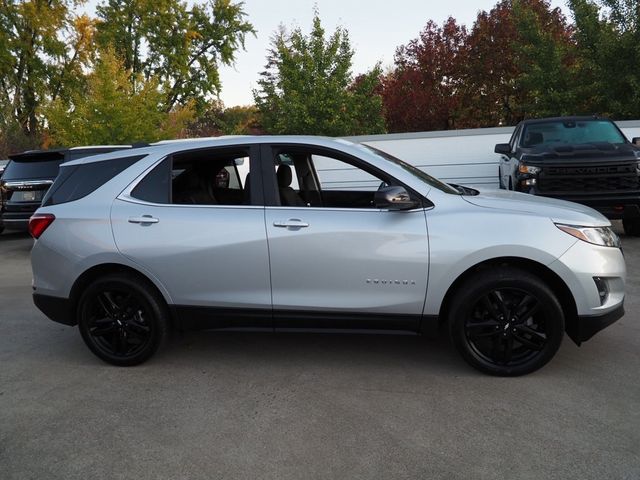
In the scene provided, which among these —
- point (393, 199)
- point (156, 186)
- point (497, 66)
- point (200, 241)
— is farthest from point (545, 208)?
point (497, 66)

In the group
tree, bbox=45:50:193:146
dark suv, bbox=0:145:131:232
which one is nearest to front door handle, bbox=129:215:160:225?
dark suv, bbox=0:145:131:232

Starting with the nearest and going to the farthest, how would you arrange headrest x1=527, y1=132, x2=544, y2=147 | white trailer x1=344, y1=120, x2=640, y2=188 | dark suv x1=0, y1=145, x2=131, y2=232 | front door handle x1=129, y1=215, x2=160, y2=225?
front door handle x1=129, y1=215, x2=160, y2=225 < headrest x1=527, y1=132, x2=544, y2=147 < dark suv x1=0, y1=145, x2=131, y2=232 < white trailer x1=344, y1=120, x2=640, y2=188

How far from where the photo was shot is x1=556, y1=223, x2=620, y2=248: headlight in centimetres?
365

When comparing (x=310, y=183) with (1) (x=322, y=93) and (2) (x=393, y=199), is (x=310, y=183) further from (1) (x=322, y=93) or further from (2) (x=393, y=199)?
(1) (x=322, y=93)

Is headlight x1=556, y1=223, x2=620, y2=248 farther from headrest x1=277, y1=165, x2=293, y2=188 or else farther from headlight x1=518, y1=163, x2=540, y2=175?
headlight x1=518, y1=163, x2=540, y2=175

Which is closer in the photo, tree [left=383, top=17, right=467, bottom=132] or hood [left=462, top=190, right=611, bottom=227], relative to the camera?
hood [left=462, top=190, right=611, bottom=227]

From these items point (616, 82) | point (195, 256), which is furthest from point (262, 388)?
point (616, 82)

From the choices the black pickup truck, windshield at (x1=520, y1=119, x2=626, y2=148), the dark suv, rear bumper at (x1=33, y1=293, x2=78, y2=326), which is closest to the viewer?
rear bumper at (x1=33, y1=293, x2=78, y2=326)

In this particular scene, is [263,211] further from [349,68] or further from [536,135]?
[349,68]

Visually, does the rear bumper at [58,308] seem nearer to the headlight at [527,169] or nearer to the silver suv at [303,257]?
the silver suv at [303,257]

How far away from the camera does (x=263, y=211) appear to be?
3930 millimetres

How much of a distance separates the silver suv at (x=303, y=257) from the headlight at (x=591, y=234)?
1 centimetres

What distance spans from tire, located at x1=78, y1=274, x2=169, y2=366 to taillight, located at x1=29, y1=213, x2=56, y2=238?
2.05 feet

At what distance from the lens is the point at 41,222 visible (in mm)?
4324
